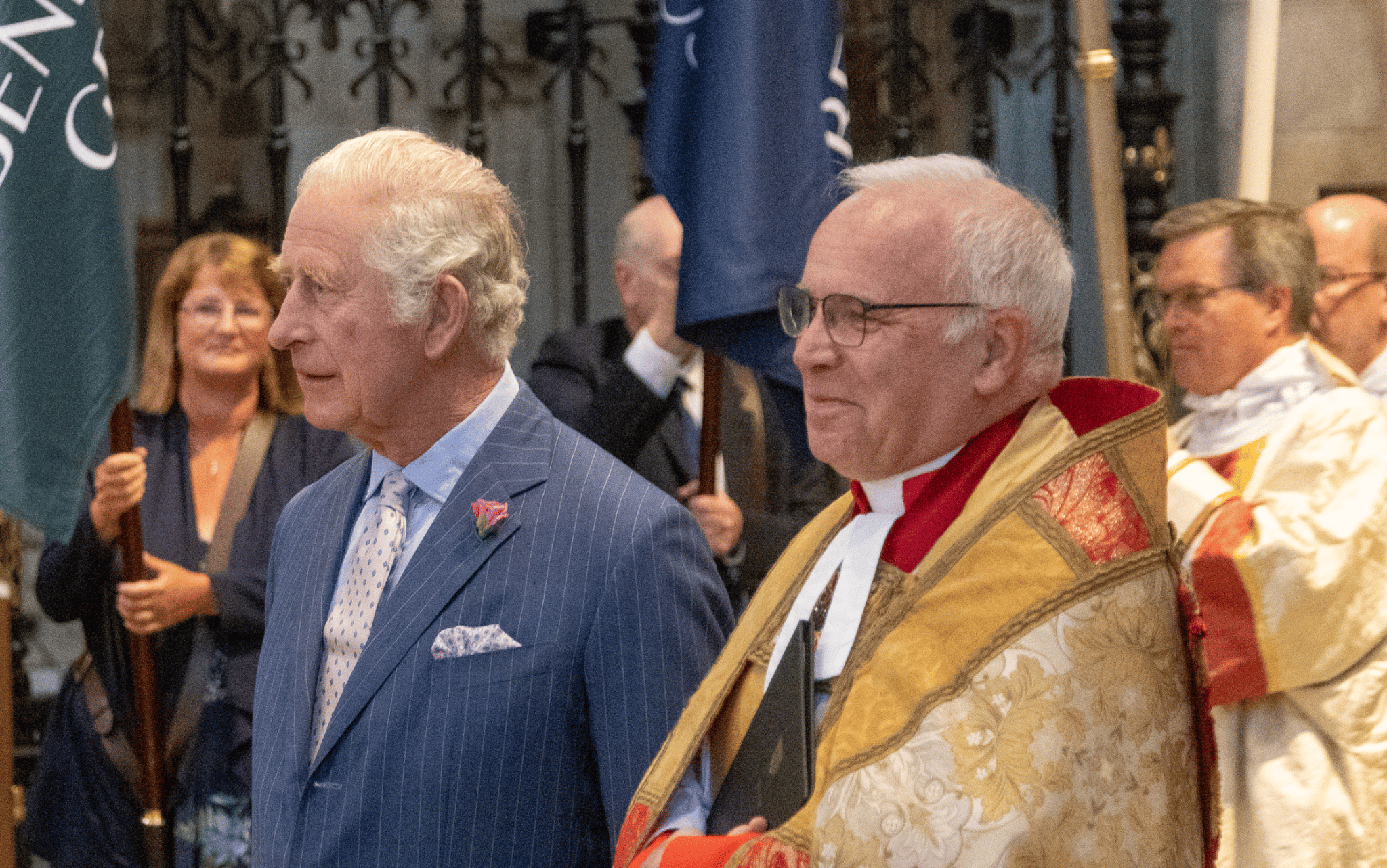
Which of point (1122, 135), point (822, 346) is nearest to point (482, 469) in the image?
point (822, 346)

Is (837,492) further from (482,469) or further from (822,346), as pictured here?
(822,346)

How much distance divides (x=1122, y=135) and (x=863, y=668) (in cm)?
395

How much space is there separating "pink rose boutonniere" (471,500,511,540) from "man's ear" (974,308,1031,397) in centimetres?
72

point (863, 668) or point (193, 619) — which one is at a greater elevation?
point (863, 668)

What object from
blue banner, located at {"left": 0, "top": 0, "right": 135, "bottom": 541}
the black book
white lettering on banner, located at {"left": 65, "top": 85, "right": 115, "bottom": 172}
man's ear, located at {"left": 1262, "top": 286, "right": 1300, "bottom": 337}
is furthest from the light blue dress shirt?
man's ear, located at {"left": 1262, "top": 286, "right": 1300, "bottom": 337}

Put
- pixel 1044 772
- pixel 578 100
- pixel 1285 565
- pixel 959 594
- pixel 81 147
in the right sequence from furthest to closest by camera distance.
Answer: pixel 578 100, pixel 81 147, pixel 1285 565, pixel 959 594, pixel 1044 772

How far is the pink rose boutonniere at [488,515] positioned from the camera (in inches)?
86.4

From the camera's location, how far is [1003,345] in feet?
6.16

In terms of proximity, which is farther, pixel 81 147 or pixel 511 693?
pixel 81 147

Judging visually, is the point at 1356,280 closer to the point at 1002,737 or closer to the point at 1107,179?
the point at 1107,179

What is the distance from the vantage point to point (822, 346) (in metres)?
1.90

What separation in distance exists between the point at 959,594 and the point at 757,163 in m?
1.94

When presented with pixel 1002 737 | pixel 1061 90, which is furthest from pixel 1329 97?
pixel 1002 737

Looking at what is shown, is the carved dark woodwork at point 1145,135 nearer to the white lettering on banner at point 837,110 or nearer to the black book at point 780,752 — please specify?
the white lettering on banner at point 837,110
